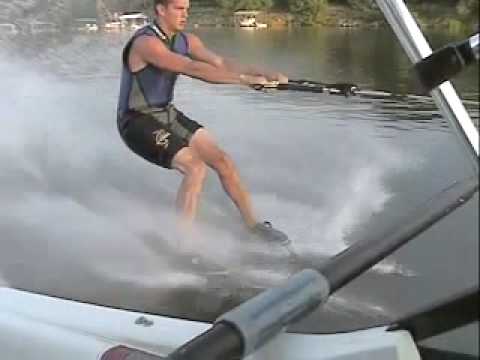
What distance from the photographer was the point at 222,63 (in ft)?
4.66

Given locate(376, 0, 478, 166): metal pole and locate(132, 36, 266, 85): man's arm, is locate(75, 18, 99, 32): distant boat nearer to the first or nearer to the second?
locate(132, 36, 266, 85): man's arm

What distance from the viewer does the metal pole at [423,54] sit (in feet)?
2.39

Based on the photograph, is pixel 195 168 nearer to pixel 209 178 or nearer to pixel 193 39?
pixel 209 178

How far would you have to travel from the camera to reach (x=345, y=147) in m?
A: 1.51

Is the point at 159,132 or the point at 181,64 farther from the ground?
the point at 181,64

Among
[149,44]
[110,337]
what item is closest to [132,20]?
[149,44]

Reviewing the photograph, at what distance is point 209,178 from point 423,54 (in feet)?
2.58

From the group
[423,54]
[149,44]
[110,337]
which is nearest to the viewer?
[423,54]

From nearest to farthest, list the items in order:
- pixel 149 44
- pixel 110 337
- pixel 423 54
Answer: pixel 423 54, pixel 110 337, pixel 149 44

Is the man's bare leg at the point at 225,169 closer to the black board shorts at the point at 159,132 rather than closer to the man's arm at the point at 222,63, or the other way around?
the black board shorts at the point at 159,132

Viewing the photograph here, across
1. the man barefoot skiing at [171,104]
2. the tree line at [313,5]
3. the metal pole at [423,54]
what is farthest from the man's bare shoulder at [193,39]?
the metal pole at [423,54]

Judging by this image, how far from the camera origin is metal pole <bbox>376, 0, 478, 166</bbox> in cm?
73

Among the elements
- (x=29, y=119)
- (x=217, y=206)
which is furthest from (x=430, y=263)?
(x=29, y=119)

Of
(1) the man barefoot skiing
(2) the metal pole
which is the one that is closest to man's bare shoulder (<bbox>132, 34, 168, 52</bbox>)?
(1) the man barefoot skiing
